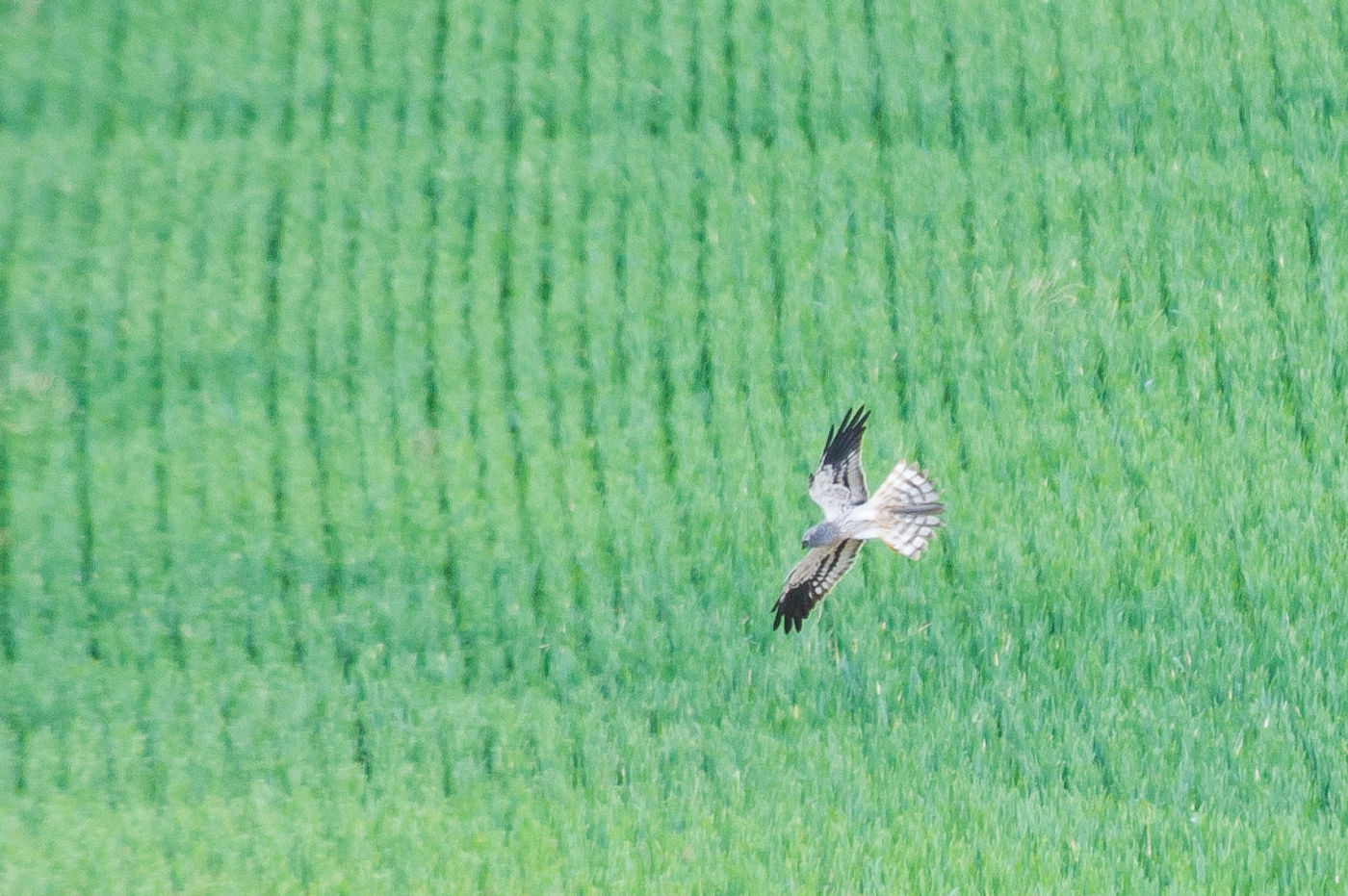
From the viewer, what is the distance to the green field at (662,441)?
7.18 meters

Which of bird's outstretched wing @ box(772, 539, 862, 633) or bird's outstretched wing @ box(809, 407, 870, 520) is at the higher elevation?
bird's outstretched wing @ box(809, 407, 870, 520)

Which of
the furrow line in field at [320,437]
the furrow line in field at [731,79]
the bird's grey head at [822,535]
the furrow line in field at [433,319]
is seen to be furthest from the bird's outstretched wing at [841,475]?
the furrow line in field at [731,79]

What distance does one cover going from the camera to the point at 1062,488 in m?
8.41

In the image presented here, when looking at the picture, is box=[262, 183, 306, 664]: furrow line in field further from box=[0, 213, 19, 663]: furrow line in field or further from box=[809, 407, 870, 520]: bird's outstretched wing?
box=[809, 407, 870, 520]: bird's outstretched wing

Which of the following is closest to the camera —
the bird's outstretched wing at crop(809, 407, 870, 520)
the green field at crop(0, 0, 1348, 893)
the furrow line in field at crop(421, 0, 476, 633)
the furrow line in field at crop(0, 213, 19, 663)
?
the bird's outstretched wing at crop(809, 407, 870, 520)

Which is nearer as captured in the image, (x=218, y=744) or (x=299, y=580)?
(x=218, y=744)

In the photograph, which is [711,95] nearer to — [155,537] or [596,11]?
[596,11]

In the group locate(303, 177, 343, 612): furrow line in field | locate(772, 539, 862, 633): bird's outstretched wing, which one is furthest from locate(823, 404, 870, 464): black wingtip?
locate(303, 177, 343, 612): furrow line in field

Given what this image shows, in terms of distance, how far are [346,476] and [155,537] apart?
1039mm

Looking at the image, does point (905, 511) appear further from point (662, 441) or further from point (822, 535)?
point (662, 441)

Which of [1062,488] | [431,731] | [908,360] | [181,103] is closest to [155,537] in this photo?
[431,731]

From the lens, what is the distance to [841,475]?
638 cm

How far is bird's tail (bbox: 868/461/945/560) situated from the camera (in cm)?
614

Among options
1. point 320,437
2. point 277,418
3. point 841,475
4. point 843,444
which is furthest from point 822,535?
point 277,418
